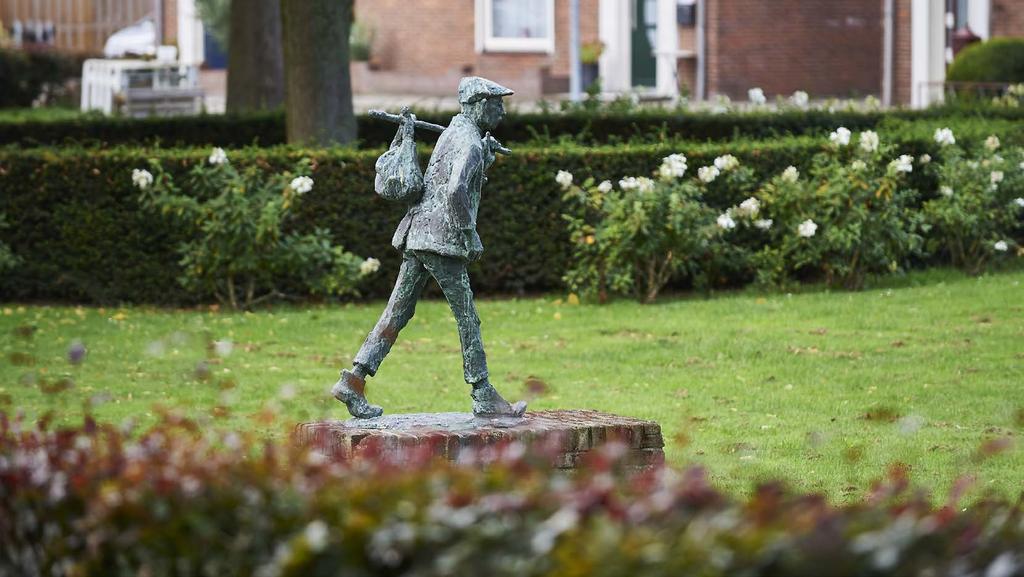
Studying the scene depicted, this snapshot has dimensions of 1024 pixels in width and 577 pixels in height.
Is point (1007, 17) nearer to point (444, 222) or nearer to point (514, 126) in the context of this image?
point (514, 126)

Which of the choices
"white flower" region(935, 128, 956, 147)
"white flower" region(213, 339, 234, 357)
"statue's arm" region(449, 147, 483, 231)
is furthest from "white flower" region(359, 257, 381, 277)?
"statue's arm" region(449, 147, 483, 231)

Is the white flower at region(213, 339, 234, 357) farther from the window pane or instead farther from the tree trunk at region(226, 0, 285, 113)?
the window pane

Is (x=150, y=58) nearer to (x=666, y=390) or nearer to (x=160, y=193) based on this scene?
(x=160, y=193)

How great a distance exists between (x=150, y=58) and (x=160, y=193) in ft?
53.2

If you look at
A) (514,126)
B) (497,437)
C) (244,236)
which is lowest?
(497,437)

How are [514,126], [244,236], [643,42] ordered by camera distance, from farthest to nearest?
1. [643,42]
2. [514,126]
3. [244,236]

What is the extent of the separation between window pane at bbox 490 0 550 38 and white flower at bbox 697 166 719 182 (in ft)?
63.7

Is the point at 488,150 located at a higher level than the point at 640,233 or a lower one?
higher

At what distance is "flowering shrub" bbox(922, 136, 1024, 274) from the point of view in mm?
14617

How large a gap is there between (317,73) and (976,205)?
231 inches

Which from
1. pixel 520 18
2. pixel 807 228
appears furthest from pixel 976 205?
pixel 520 18

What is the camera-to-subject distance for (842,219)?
14109 millimetres

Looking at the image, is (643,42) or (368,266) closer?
(368,266)

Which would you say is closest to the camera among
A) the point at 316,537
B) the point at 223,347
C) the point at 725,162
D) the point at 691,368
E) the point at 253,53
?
the point at 316,537
